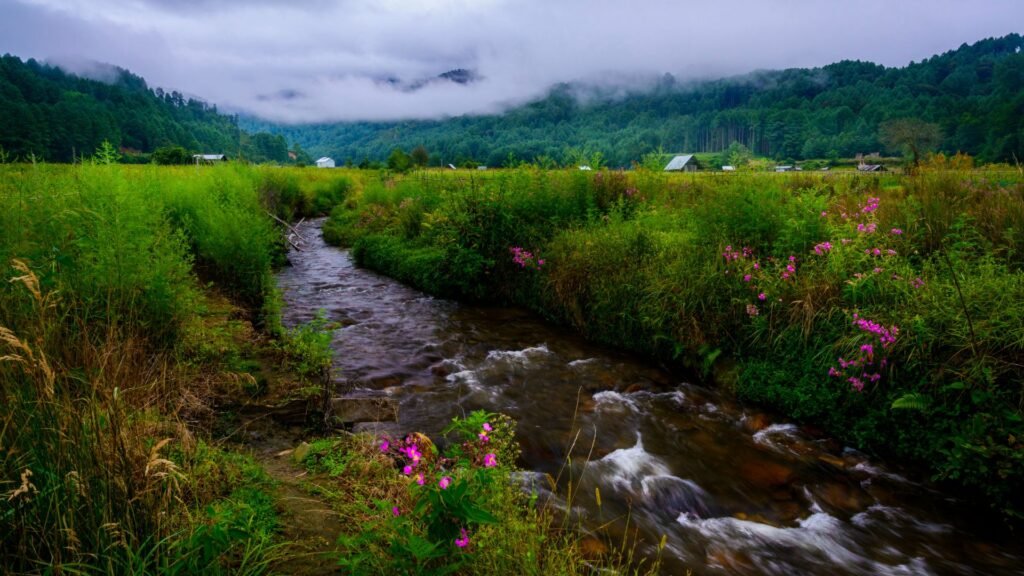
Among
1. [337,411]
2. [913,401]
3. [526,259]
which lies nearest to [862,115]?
[526,259]

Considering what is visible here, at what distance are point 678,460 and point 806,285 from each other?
277 cm

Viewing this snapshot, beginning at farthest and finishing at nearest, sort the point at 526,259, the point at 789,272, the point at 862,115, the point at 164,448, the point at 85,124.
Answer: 1. the point at 862,115
2. the point at 85,124
3. the point at 526,259
4. the point at 789,272
5. the point at 164,448

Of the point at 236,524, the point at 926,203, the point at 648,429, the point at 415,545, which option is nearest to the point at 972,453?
the point at 648,429

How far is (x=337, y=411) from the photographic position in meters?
5.55

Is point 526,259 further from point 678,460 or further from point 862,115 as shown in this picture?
point 862,115

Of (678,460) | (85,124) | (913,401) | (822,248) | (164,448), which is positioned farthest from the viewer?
(85,124)

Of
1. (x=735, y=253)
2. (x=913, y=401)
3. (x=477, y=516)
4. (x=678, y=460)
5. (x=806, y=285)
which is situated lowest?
(x=678, y=460)

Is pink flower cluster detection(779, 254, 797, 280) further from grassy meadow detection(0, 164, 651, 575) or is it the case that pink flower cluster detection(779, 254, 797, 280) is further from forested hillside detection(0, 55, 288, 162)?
forested hillside detection(0, 55, 288, 162)

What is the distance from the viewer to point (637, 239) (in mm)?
8547

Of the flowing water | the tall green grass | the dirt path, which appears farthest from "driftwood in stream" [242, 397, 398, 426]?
the tall green grass

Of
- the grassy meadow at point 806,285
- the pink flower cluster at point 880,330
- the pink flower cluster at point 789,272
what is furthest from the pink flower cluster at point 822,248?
the pink flower cluster at point 880,330

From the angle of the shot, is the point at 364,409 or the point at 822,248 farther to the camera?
the point at 822,248

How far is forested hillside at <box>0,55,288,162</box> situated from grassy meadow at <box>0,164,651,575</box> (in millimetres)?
1974

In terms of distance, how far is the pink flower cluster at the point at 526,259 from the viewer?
9.95 metres
